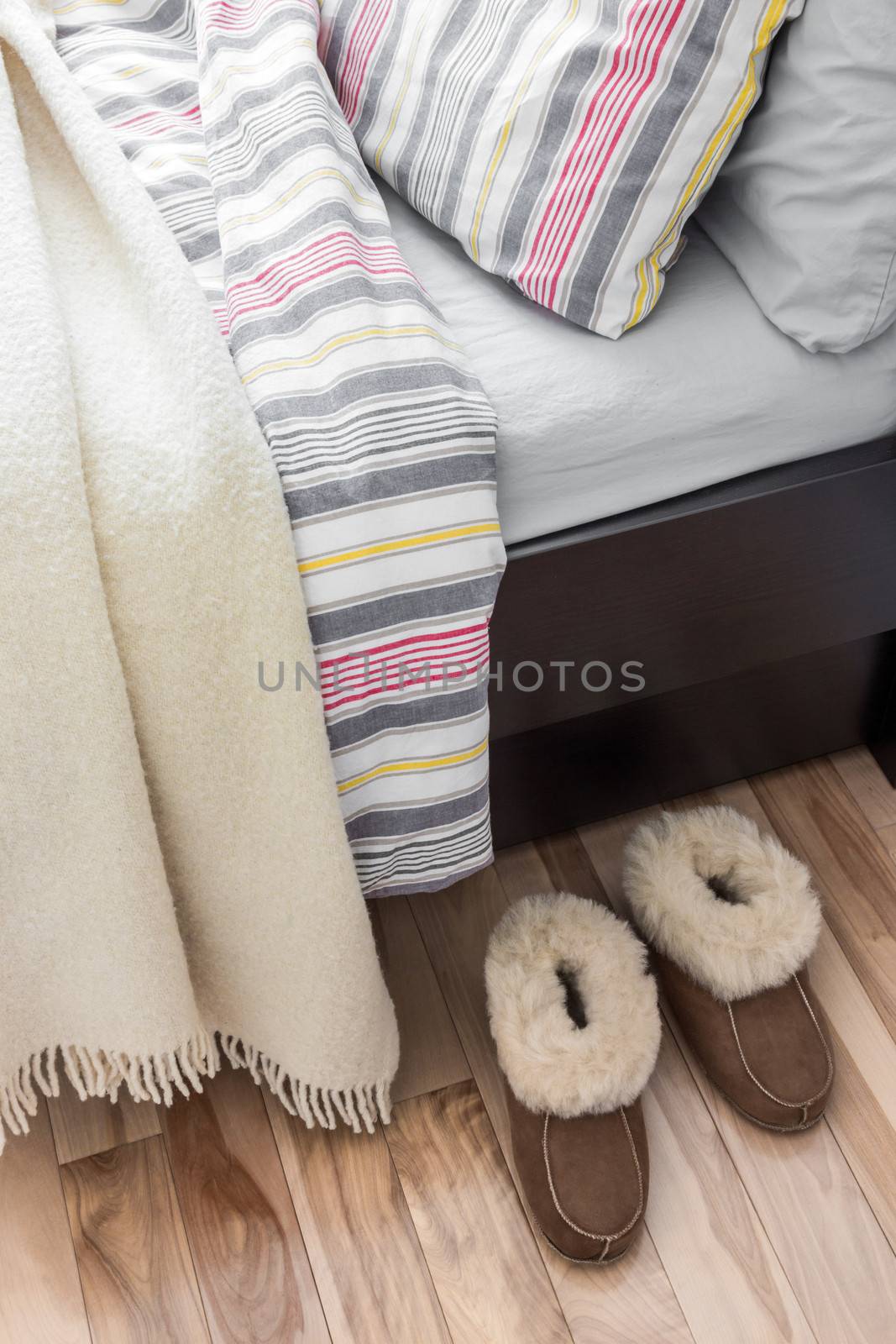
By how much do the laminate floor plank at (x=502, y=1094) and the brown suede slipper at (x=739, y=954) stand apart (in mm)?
146

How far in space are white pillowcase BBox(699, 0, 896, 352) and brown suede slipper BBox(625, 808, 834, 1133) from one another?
1.52ft

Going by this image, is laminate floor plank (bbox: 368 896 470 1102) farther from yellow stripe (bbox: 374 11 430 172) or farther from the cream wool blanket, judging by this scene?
yellow stripe (bbox: 374 11 430 172)

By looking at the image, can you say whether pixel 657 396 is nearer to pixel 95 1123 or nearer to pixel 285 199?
pixel 285 199

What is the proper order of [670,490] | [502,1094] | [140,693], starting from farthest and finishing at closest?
[502,1094], [670,490], [140,693]

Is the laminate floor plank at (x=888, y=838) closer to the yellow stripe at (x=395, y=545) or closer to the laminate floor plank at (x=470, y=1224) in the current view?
the laminate floor plank at (x=470, y=1224)

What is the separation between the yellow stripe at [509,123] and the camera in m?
0.88

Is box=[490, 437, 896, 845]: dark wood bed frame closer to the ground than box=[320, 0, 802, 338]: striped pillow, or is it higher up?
closer to the ground

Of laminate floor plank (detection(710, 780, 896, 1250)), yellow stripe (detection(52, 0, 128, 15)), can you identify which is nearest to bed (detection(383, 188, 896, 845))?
laminate floor plank (detection(710, 780, 896, 1250))

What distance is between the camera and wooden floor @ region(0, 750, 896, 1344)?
932 mm

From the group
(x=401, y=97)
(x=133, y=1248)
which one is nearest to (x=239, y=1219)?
(x=133, y=1248)

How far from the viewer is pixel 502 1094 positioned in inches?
41.5

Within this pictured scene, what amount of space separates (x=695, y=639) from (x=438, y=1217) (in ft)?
1.77

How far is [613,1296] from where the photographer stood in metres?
0.94

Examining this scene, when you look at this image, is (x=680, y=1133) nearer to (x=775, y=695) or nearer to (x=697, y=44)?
(x=775, y=695)
